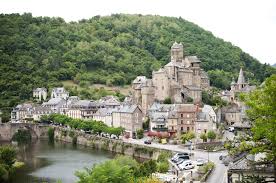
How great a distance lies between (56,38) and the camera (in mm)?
179500

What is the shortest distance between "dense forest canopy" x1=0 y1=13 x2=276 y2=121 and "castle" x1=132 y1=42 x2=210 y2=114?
3780cm


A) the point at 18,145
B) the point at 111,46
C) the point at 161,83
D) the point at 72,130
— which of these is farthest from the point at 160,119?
the point at 111,46

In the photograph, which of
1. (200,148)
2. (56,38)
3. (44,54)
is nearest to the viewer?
(200,148)

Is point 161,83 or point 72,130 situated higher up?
point 161,83

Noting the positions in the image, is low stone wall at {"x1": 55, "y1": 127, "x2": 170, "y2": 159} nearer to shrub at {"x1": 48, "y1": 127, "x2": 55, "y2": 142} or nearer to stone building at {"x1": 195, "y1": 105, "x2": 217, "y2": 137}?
shrub at {"x1": 48, "y1": 127, "x2": 55, "y2": 142}

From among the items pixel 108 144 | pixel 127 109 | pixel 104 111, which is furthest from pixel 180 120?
pixel 104 111

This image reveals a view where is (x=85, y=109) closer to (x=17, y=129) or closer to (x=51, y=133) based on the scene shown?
(x=51, y=133)

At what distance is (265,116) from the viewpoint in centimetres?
2473

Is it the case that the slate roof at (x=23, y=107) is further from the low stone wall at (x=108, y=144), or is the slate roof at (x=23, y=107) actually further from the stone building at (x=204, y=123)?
the stone building at (x=204, y=123)

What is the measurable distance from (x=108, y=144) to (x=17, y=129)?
1268 inches

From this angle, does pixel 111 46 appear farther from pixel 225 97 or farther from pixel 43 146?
pixel 43 146

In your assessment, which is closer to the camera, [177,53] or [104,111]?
[104,111]

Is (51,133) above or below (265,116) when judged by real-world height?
below

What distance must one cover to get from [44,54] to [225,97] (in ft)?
235
